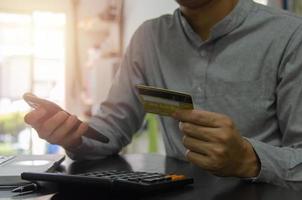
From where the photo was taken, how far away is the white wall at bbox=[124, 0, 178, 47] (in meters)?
2.16

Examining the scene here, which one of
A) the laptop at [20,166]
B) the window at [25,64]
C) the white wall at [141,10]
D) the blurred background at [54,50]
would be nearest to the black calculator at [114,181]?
the laptop at [20,166]

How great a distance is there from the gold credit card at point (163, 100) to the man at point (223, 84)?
0.06 m

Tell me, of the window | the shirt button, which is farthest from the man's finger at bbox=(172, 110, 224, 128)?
the window

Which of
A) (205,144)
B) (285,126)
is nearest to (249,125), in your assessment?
(285,126)

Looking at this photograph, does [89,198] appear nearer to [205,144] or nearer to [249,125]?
[205,144]

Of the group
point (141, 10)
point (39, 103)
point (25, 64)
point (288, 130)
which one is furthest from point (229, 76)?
point (25, 64)

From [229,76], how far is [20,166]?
46 centimetres

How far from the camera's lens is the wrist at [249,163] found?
0.59 metres

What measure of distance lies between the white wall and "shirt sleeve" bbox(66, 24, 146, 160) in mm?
994

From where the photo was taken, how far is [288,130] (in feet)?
2.41

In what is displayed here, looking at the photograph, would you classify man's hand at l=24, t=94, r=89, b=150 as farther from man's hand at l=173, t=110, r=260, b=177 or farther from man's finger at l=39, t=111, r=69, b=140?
A: man's hand at l=173, t=110, r=260, b=177

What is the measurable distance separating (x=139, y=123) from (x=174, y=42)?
0.23 meters

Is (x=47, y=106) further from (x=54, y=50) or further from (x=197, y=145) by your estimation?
(x=54, y=50)

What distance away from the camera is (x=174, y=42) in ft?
3.19
